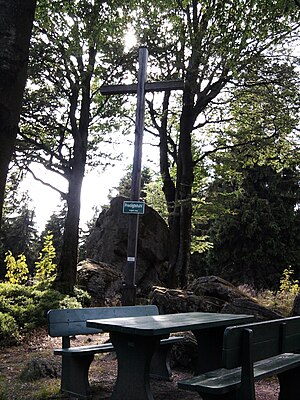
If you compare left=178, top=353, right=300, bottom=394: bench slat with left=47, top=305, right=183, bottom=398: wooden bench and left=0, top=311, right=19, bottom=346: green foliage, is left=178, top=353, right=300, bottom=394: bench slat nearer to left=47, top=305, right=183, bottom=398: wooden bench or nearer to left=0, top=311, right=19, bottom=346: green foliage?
left=47, top=305, right=183, bottom=398: wooden bench

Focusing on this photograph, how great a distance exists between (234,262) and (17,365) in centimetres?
2318

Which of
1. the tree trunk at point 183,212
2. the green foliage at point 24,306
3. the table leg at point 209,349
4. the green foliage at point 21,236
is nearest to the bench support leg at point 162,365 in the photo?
the table leg at point 209,349

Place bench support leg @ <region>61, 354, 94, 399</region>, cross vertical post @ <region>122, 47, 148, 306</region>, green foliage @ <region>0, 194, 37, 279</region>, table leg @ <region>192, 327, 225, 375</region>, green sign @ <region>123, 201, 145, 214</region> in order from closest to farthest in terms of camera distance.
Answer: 1. bench support leg @ <region>61, 354, 94, 399</region>
2. table leg @ <region>192, 327, 225, 375</region>
3. green sign @ <region>123, 201, 145, 214</region>
4. cross vertical post @ <region>122, 47, 148, 306</region>
5. green foliage @ <region>0, 194, 37, 279</region>

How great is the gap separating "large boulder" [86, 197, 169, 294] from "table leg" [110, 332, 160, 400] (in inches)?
451

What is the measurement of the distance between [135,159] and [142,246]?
7.63 metres

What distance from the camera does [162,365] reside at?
5676 millimetres

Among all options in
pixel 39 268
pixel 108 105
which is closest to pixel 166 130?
pixel 108 105

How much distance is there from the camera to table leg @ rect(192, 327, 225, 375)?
5.31 m

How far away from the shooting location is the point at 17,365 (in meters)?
6.39

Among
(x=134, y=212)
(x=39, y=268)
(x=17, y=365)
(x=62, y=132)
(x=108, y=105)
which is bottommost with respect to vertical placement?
(x=17, y=365)

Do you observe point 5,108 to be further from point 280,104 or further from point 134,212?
point 280,104

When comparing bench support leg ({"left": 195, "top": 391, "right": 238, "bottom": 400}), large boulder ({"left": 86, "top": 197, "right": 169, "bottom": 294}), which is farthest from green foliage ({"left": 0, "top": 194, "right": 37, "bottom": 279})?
bench support leg ({"left": 195, "top": 391, "right": 238, "bottom": 400})

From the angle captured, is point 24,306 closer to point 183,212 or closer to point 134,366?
point 134,366

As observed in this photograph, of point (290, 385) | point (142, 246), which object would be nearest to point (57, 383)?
point (290, 385)
